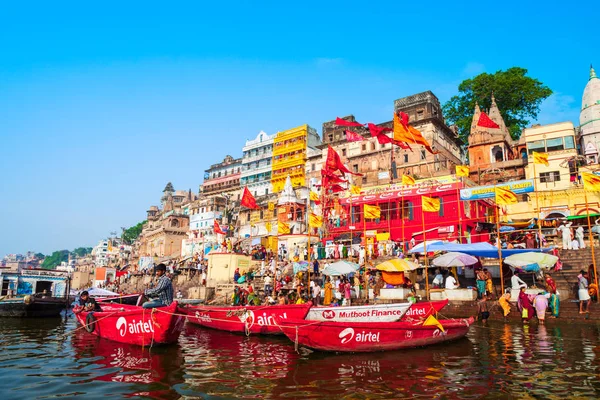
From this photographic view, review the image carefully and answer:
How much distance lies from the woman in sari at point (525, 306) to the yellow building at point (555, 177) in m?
17.2

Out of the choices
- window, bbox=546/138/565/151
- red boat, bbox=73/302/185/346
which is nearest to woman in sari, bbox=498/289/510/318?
red boat, bbox=73/302/185/346

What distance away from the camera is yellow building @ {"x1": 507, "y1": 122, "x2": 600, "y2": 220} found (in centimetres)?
3312

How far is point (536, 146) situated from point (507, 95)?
13.4m

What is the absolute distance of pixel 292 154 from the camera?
2566 inches

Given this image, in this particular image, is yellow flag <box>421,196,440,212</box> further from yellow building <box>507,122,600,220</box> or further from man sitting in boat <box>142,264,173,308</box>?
man sitting in boat <box>142,264,173,308</box>

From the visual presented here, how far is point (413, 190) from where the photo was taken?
33969 mm

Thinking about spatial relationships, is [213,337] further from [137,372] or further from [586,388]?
[586,388]

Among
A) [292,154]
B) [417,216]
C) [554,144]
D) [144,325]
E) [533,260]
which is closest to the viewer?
[144,325]

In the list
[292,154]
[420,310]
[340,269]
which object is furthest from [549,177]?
[292,154]

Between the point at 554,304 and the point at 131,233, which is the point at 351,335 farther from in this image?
the point at 131,233

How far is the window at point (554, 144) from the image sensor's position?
3850 cm

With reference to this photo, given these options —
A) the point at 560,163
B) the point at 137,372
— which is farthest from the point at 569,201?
the point at 137,372

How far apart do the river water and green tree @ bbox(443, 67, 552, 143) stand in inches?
1694

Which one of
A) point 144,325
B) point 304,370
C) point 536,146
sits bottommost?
point 304,370
